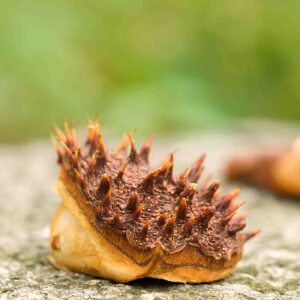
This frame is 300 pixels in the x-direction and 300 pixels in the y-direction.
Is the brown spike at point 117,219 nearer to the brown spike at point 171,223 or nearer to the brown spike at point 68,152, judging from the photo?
the brown spike at point 171,223

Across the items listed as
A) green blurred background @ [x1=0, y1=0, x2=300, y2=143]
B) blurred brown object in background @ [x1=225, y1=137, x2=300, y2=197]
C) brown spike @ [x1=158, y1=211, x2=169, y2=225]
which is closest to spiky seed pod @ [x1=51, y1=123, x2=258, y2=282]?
brown spike @ [x1=158, y1=211, x2=169, y2=225]

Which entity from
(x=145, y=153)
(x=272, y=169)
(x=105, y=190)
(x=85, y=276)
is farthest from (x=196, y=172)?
(x=272, y=169)

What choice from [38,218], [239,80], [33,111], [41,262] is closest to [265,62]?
[239,80]

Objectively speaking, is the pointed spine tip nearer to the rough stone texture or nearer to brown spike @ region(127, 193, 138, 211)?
brown spike @ region(127, 193, 138, 211)

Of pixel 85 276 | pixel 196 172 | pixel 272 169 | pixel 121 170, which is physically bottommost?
pixel 85 276

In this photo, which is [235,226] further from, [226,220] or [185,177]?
[185,177]

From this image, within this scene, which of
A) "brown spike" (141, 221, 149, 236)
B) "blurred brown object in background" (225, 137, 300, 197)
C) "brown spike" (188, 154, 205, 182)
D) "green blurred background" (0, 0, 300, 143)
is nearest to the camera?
"brown spike" (141, 221, 149, 236)

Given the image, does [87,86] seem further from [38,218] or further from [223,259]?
Result: [223,259]
